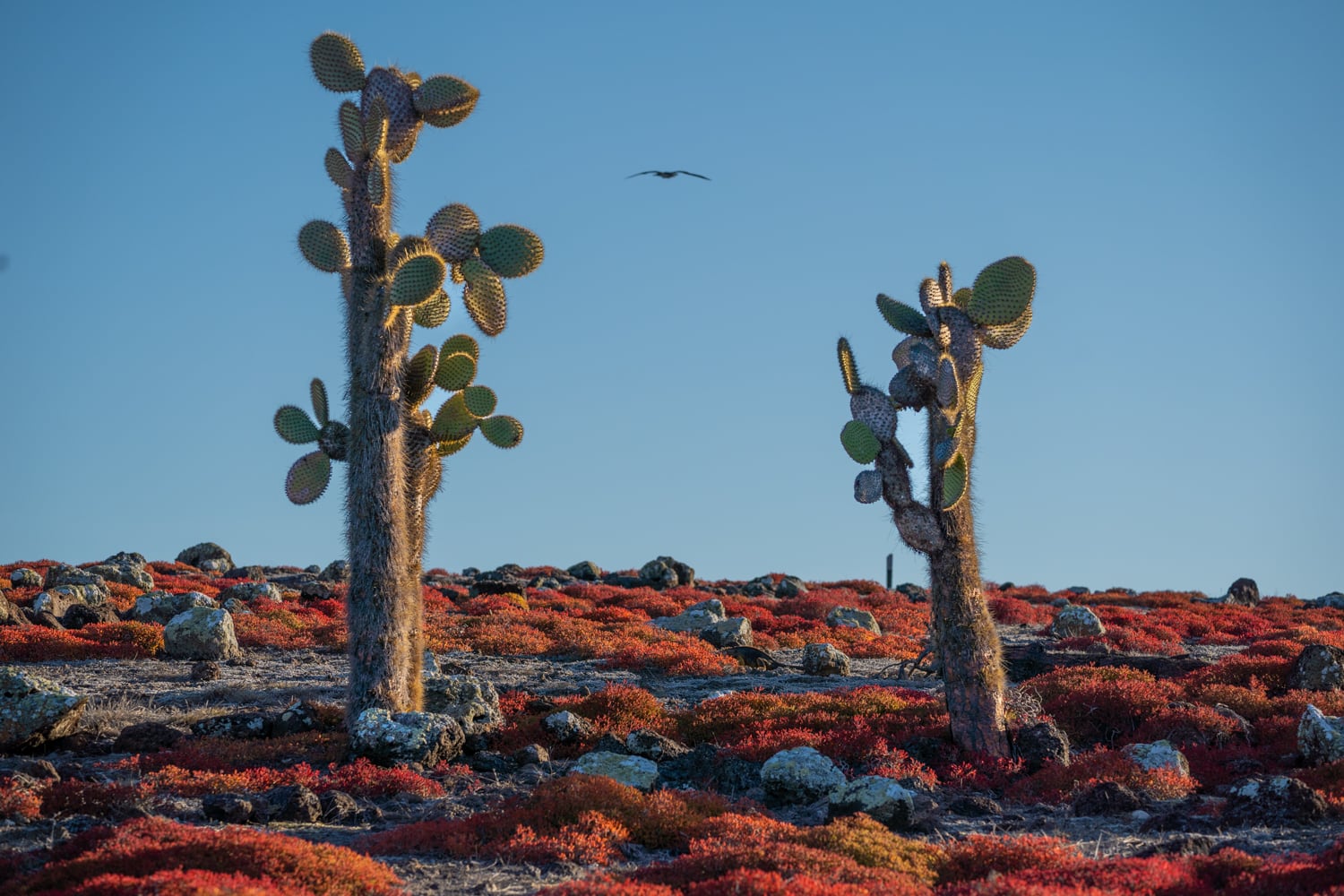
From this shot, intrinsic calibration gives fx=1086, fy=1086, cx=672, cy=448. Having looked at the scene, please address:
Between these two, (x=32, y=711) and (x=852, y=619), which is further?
(x=852, y=619)

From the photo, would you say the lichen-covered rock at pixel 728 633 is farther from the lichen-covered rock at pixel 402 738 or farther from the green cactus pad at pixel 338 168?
the green cactus pad at pixel 338 168

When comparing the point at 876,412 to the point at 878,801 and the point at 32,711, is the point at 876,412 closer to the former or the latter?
the point at 878,801

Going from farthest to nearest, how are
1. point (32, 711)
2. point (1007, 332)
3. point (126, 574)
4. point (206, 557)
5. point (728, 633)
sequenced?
1. point (206, 557)
2. point (126, 574)
3. point (728, 633)
4. point (1007, 332)
5. point (32, 711)

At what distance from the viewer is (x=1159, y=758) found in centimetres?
1275

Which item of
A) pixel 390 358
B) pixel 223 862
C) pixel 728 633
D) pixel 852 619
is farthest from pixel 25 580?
pixel 223 862

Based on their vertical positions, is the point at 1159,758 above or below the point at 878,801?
above

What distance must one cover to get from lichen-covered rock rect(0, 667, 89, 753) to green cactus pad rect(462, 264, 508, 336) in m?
7.05

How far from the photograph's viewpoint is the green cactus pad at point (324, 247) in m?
15.0

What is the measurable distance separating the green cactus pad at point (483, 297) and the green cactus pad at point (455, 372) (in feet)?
2.49

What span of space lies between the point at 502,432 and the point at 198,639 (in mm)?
8050

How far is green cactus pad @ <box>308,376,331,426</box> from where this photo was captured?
15.5 m

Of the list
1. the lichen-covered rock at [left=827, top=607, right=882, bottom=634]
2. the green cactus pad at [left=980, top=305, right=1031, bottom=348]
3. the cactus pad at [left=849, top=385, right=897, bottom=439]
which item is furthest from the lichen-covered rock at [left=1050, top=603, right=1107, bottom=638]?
the cactus pad at [left=849, top=385, right=897, bottom=439]

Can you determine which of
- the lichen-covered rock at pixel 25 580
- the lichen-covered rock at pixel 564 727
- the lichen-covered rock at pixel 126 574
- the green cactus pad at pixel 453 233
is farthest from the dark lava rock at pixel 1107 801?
the lichen-covered rock at pixel 25 580

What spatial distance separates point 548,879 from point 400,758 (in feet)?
14.5
